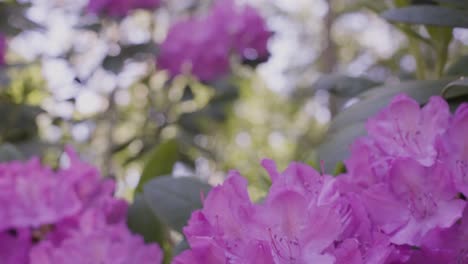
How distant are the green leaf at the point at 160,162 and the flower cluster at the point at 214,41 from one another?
3.47ft

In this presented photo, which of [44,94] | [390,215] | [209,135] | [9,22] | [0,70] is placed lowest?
[209,135]

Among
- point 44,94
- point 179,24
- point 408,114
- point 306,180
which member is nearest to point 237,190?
point 306,180

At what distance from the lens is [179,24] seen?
87.3 inches

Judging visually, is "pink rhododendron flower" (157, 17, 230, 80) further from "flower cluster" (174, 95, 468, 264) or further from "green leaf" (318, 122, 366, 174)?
"flower cluster" (174, 95, 468, 264)

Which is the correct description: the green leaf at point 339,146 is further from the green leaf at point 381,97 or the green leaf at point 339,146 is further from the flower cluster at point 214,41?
the flower cluster at point 214,41

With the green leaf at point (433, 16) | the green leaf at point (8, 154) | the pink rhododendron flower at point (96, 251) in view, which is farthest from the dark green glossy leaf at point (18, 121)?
the green leaf at point (433, 16)

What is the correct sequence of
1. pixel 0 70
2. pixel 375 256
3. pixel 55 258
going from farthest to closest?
pixel 0 70, pixel 55 258, pixel 375 256

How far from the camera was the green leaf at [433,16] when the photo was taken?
70 centimetres

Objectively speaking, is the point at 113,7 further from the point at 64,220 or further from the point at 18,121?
the point at 64,220

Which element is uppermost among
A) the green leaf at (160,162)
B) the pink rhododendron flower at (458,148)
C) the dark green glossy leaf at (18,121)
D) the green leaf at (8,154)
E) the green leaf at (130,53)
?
the pink rhododendron flower at (458,148)

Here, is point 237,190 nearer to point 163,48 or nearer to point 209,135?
point 163,48

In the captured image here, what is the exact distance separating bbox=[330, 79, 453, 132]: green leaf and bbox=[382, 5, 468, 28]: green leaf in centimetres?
8

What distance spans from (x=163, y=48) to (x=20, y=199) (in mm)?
1360

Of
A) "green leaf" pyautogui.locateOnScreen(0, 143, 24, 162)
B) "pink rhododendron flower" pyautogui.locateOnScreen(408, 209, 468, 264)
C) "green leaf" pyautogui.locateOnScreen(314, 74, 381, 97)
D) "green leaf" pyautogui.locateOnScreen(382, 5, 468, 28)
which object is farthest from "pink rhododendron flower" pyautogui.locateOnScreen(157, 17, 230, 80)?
"pink rhododendron flower" pyautogui.locateOnScreen(408, 209, 468, 264)
